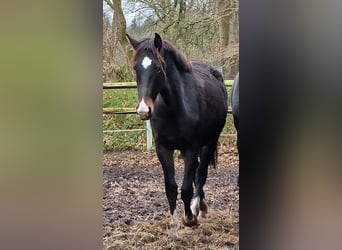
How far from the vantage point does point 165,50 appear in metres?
2.30

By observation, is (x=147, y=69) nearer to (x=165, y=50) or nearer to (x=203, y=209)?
(x=165, y=50)

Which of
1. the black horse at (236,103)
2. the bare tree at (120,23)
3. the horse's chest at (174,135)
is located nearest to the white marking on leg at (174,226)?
the horse's chest at (174,135)

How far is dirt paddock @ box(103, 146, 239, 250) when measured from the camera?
2.32 meters

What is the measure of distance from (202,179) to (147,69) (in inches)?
25.6

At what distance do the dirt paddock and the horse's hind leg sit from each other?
0.03m

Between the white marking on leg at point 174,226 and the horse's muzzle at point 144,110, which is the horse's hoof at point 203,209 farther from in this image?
the horse's muzzle at point 144,110

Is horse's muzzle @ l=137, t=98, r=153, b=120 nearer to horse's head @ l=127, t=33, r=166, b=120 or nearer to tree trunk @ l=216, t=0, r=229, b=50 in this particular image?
horse's head @ l=127, t=33, r=166, b=120

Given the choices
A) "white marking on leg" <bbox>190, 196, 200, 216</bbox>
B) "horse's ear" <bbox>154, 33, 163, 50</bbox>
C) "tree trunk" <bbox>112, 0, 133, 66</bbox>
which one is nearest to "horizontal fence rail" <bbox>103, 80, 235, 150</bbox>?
"tree trunk" <bbox>112, 0, 133, 66</bbox>
